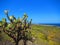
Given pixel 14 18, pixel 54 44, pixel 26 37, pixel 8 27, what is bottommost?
pixel 54 44

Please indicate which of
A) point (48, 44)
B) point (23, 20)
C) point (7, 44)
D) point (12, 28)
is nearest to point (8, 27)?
point (12, 28)

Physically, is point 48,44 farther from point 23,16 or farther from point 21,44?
point 23,16

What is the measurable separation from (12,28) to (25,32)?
8.07 feet

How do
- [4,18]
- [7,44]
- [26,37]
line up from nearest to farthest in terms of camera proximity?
[4,18] < [26,37] < [7,44]

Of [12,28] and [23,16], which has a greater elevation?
[23,16]

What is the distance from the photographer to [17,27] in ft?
66.5

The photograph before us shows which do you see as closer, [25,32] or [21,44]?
[25,32]

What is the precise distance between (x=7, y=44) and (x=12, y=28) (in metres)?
9.09

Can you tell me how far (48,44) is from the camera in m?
35.8

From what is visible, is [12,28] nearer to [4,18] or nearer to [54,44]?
[4,18]

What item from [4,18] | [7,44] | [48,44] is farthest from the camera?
[48,44]

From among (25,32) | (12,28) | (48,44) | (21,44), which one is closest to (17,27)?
(12,28)

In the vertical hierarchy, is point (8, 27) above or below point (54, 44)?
above

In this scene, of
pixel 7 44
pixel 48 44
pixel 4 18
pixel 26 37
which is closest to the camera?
pixel 4 18
